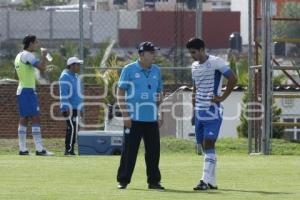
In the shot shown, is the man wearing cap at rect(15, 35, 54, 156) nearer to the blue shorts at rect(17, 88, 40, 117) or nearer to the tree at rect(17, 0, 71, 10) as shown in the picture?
the blue shorts at rect(17, 88, 40, 117)

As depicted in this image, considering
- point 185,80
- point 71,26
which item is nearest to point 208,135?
point 185,80

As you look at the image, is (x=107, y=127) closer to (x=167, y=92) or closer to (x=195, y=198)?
(x=167, y=92)

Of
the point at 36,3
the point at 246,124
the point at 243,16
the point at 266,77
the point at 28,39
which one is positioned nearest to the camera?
the point at 28,39

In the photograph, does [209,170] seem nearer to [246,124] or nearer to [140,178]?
[140,178]

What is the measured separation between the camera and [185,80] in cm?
2931

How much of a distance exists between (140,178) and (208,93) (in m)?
1.87

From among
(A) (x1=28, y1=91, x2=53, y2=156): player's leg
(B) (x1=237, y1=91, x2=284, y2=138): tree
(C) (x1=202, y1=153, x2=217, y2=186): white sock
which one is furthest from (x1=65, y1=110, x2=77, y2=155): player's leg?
(C) (x1=202, y1=153, x2=217, y2=186): white sock

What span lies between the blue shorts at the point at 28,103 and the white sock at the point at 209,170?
22.3 ft

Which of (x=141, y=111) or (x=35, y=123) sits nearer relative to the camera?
(x=141, y=111)

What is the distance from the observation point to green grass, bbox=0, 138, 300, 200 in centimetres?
1405

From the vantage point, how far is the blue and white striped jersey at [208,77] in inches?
611

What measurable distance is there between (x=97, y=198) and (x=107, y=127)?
11.7 meters

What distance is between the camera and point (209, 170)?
49.9ft

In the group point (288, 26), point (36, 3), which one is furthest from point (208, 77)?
point (36, 3)
